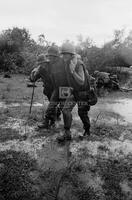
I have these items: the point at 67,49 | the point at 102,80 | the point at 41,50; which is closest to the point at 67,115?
the point at 67,49

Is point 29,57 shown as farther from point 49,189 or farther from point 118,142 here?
point 49,189

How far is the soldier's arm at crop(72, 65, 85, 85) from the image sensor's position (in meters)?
4.70

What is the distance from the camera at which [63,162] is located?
4234 millimetres

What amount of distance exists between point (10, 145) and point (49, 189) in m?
1.84

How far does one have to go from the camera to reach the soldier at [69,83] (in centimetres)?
481

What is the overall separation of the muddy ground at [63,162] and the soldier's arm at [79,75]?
1281mm

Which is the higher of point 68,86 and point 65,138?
point 68,86

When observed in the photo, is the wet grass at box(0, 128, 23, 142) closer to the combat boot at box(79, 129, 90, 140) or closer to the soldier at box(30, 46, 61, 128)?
the soldier at box(30, 46, 61, 128)

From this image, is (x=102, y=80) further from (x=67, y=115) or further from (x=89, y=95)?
(x=67, y=115)

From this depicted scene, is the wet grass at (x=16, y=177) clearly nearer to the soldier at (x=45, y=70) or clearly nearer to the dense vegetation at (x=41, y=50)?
the soldier at (x=45, y=70)

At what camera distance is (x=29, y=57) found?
2252 centimetres

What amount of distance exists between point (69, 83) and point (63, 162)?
172cm

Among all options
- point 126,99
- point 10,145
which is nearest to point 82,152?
point 10,145

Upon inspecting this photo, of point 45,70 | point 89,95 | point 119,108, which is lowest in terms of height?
point 119,108
